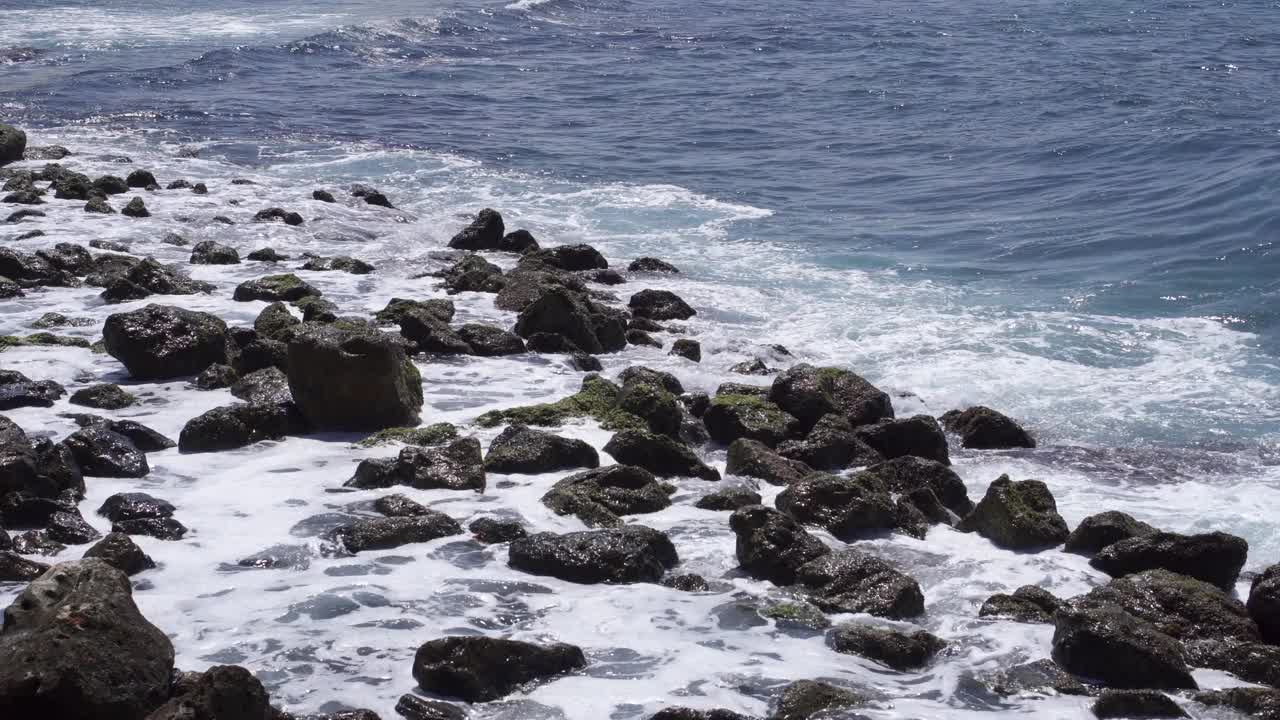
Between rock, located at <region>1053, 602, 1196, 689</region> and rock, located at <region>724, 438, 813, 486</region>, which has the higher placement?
rock, located at <region>1053, 602, 1196, 689</region>

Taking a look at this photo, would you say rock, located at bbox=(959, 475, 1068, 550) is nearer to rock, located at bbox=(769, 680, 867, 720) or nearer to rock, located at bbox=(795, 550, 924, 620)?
rock, located at bbox=(795, 550, 924, 620)

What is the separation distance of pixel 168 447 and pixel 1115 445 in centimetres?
763

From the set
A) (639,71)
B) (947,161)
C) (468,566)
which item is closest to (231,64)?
(639,71)

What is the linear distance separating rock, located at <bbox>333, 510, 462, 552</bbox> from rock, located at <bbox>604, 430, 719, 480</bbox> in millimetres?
1821

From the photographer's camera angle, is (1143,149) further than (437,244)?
Yes

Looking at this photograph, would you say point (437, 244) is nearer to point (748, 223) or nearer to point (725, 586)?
point (748, 223)

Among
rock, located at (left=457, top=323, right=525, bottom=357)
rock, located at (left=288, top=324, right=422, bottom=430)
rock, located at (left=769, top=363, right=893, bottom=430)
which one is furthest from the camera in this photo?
rock, located at (left=457, top=323, right=525, bottom=357)

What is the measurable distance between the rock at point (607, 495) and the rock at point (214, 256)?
8366 mm

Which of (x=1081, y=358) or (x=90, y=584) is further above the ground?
(x=90, y=584)

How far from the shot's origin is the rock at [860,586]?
7.46m

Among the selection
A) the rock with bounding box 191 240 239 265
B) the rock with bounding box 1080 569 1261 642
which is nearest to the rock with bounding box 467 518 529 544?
the rock with bounding box 1080 569 1261 642

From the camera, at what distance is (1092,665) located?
22.2 ft

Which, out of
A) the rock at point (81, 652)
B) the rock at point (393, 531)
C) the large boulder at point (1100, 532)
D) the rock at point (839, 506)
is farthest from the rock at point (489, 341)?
the rock at point (81, 652)

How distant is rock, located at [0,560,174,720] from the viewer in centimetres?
504
